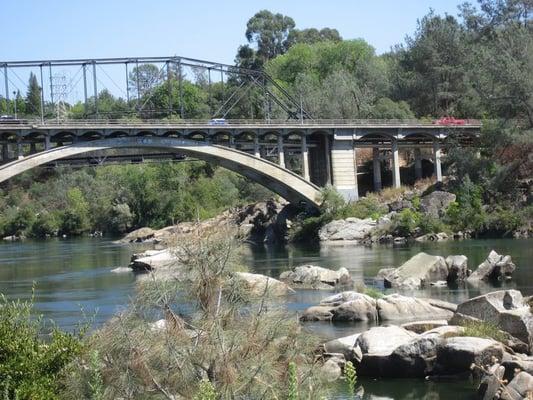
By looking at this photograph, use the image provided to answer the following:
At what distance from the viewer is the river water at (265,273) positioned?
1984 centimetres

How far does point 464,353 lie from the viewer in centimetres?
1983

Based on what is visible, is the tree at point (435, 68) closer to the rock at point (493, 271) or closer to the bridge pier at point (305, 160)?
the bridge pier at point (305, 160)

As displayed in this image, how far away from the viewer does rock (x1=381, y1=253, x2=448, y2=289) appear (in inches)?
1368

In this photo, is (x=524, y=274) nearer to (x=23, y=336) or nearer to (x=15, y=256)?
(x=23, y=336)

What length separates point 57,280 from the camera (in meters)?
42.7

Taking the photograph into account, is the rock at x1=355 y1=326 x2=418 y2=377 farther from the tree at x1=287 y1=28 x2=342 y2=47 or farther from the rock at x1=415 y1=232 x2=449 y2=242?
the tree at x1=287 y1=28 x2=342 y2=47

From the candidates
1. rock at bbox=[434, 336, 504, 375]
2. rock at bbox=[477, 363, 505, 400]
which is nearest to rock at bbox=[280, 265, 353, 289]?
rock at bbox=[434, 336, 504, 375]

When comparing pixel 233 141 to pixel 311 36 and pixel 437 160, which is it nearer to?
pixel 437 160

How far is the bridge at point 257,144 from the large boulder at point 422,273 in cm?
2400

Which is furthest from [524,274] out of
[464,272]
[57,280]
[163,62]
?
[163,62]

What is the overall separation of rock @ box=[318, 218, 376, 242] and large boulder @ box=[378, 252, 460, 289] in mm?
24095

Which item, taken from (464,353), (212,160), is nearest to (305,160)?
(212,160)

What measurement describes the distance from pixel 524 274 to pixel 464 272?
2.30 metres

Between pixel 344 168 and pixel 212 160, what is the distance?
36.5ft
